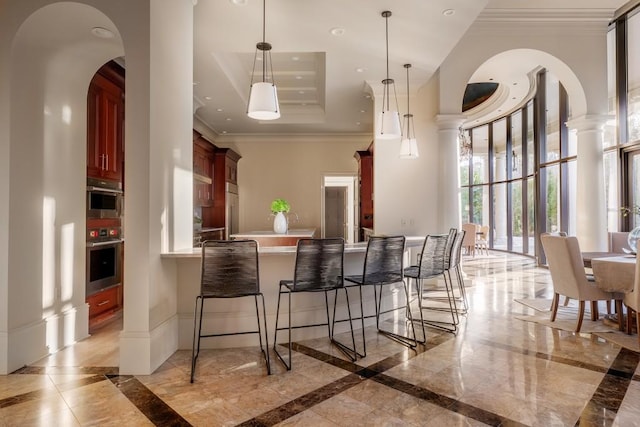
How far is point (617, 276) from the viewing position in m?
3.29

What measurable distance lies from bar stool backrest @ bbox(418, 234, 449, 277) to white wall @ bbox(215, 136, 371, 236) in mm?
5864

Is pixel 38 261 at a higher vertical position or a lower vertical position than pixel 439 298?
higher

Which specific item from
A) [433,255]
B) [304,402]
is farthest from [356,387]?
[433,255]

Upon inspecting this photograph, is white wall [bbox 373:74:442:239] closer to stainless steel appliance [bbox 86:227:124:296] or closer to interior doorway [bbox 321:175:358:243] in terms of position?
stainless steel appliance [bbox 86:227:124:296]

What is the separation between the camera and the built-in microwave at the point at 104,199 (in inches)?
140

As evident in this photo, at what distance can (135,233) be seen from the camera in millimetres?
2627

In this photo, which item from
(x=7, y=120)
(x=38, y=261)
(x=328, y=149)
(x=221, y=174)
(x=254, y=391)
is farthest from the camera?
(x=328, y=149)

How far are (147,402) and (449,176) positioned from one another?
485 centimetres

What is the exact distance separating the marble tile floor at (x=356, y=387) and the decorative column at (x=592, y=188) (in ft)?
8.97

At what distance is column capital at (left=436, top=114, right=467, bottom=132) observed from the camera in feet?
17.9

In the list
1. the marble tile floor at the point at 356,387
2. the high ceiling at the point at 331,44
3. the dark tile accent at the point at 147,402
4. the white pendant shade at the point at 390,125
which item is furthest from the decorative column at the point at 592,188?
the dark tile accent at the point at 147,402

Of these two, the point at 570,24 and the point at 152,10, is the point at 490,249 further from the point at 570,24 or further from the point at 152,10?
the point at 152,10

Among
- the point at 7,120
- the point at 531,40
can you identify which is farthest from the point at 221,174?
the point at 531,40

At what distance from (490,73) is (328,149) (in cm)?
418
